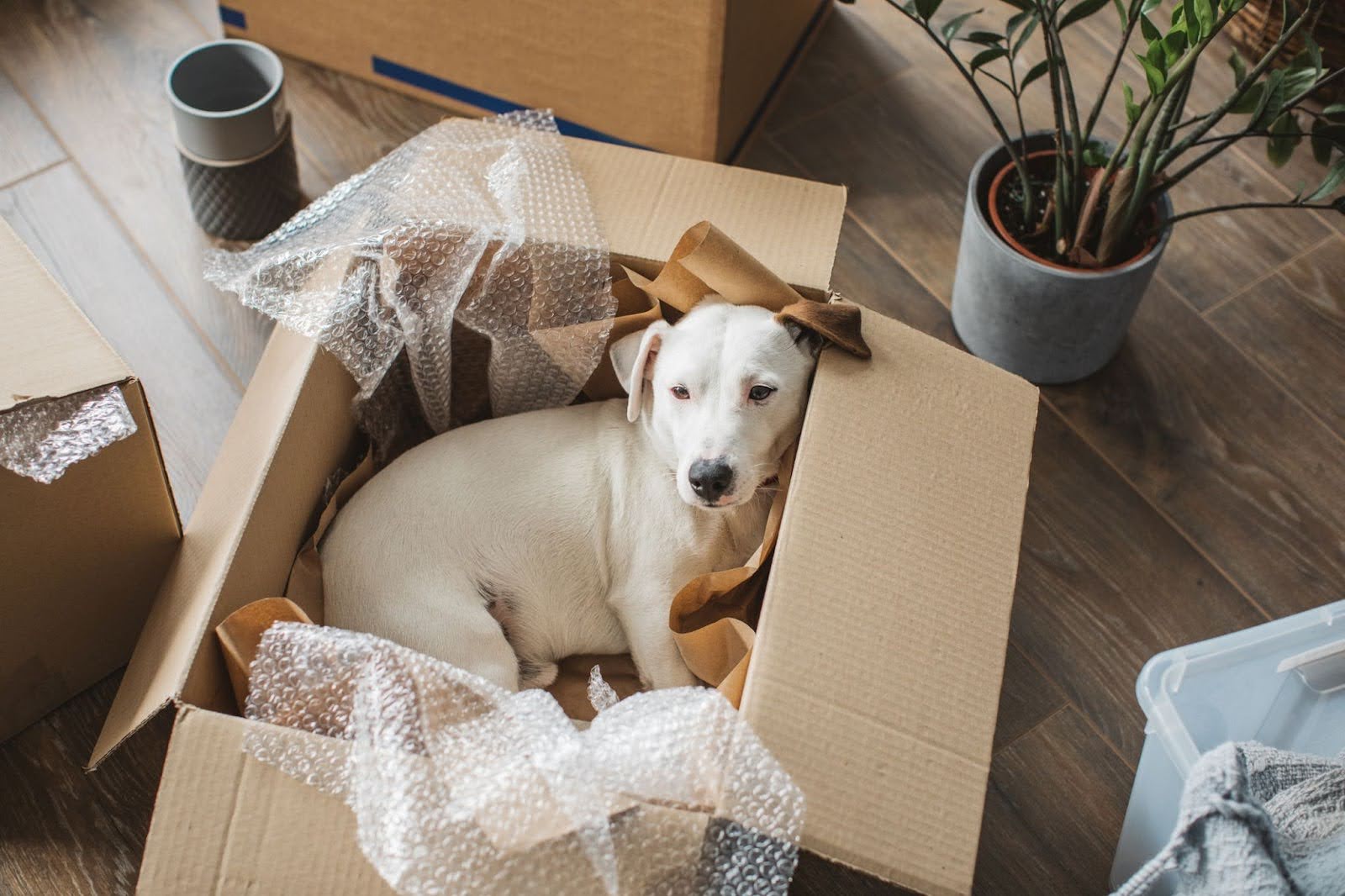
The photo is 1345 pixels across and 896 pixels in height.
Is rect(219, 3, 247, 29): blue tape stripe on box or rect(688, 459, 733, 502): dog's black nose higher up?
rect(688, 459, 733, 502): dog's black nose

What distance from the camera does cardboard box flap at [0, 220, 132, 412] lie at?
3.44 feet

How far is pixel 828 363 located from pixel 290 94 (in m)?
1.30

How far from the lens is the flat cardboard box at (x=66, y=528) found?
1.08 metres

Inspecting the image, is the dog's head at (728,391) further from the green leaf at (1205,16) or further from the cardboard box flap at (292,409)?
the green leaf at (1205,16)

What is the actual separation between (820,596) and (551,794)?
11.0 inches

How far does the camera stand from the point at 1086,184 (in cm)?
161

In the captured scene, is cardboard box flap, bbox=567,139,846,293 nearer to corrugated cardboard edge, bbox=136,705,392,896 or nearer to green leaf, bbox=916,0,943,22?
green leaf, bbox=916,0,943,22

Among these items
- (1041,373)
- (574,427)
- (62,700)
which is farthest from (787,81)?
(62,700)

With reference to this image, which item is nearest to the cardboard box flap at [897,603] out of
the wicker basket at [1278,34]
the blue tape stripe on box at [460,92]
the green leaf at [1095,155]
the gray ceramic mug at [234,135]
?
the green leaf at [1095,155]

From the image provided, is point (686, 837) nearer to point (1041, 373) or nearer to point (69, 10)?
point (1041, 373)

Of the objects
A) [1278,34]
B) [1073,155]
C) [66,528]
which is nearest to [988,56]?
[1073,155]

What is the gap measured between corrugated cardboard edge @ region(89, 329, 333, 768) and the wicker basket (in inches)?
69.3

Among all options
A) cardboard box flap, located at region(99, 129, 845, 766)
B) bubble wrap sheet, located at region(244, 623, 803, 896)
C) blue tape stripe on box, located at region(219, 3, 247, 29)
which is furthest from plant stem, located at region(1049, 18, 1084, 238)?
blue tape stripe on box, located at region(219, 3, 247, 29)

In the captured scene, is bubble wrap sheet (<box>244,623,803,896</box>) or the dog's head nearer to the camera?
bubble wrap sheet (<box>244,623,803,896</box>)
